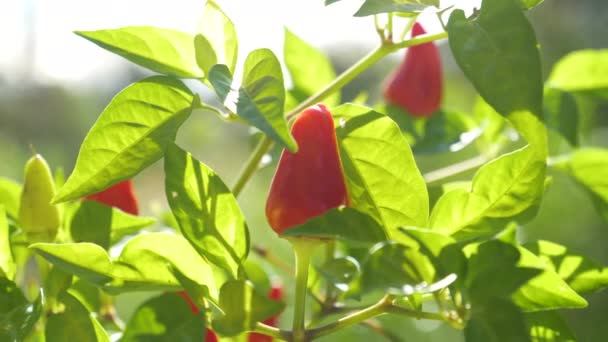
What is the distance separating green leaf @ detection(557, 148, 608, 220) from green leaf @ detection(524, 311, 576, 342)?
0.23m

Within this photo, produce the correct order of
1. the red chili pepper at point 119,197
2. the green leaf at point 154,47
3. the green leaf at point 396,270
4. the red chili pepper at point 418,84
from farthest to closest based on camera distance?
the red chili pepper at point 418,84 < the red chili pepper at point 119,197 < the green leaf at point 154,47 < the green leaf at point 396,270

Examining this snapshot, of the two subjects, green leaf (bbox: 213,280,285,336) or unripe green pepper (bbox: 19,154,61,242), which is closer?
green leaf (bbox: 213,280,285,336)

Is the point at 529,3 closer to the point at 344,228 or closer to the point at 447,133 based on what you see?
the point at 344,228

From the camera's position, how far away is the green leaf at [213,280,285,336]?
38cm

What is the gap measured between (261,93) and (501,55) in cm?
11

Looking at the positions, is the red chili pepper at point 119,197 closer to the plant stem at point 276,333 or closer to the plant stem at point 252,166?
the plant stem at point 252,166

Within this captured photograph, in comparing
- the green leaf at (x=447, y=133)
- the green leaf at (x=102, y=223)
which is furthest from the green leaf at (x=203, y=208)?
the green leaf at (x=447, y=133)

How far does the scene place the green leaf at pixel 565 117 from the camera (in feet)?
2.29

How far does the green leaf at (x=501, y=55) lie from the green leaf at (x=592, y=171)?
0.90 feet

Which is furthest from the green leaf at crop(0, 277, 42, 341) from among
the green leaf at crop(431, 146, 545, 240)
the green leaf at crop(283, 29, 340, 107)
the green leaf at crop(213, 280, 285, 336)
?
the green leaf at crop(283, 29, 340, 107)

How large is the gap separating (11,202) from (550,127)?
16.7 inches

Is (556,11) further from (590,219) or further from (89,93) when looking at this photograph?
(89,93)

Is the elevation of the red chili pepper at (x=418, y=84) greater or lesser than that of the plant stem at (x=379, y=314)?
lesser

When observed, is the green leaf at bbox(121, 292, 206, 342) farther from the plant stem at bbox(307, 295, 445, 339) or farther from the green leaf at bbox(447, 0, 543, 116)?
the green leaf at bbox(447, 0, 543, 116)
